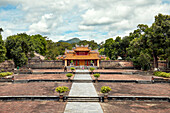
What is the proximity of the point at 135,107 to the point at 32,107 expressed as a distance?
23.6ft

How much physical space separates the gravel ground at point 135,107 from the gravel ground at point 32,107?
322 cm

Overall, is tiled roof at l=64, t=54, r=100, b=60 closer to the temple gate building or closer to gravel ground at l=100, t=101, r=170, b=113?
the temple gate building

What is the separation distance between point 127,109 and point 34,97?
712 centimetres

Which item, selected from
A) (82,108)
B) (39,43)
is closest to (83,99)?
(82,108)

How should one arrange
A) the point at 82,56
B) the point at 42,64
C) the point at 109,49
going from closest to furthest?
the point at 42,64, the point at 82,56, the point at 109,49

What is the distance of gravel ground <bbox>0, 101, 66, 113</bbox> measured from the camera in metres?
8.95

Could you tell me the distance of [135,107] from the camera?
383 inches

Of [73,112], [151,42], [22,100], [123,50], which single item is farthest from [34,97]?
[123,50]

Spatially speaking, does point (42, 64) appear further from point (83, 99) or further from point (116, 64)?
point (83, 99)

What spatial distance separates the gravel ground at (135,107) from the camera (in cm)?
904

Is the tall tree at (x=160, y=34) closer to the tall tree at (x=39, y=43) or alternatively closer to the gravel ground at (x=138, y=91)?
the gravel ground at (x=138, y=91)

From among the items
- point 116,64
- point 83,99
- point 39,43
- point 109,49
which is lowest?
point 83,99

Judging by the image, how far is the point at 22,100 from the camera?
36.4 feet

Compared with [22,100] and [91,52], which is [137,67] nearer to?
[91,52]
